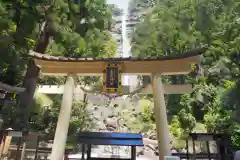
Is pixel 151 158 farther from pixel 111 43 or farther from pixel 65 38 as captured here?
pixel 111 43

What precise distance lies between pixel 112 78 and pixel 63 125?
2.19 m

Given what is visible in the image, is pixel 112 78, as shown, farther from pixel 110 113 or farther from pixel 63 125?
pixel 110 113

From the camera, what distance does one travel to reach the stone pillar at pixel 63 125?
6340mm

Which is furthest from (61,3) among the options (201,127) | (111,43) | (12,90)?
(111,43)

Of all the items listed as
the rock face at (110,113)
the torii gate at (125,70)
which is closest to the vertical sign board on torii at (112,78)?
the torii gate at (125,70)

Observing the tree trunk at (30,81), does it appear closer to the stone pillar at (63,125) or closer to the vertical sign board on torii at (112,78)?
the stone pillar at (63,125)

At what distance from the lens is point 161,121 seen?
647cm

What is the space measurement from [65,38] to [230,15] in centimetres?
1599

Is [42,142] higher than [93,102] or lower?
lower

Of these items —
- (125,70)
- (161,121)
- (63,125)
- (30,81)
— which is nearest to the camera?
(161,121)

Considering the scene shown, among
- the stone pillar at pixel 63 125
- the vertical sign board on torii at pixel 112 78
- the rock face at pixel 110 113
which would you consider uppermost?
the rock face at pixel 110 113

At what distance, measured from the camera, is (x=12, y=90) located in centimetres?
954

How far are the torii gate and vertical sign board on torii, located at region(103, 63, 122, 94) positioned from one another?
0.55 feet

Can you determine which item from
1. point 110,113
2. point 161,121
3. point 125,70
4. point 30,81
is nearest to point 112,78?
point 125,70
